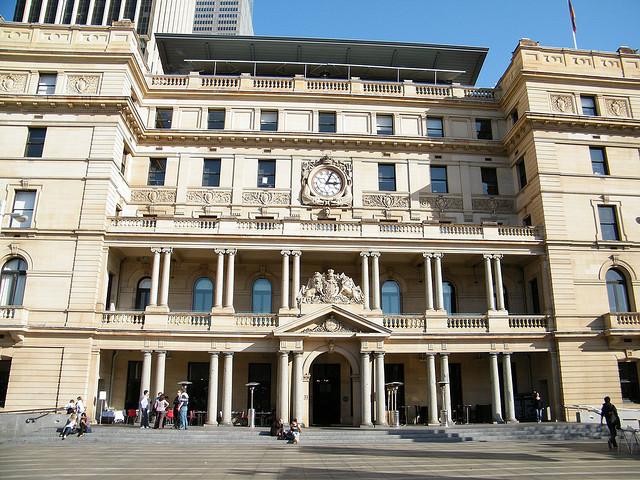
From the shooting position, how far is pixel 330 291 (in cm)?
3020

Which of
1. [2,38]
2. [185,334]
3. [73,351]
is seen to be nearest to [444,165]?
[185,334]

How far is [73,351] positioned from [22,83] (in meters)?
16.5

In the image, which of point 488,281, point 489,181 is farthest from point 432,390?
point 489,181

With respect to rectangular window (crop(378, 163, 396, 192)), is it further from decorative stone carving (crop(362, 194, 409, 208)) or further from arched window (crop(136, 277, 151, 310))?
A: arched window (crop(136, 277, 151, 310))

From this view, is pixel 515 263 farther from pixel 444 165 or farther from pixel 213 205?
pixel 213 205

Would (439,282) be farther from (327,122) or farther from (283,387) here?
(327,122)

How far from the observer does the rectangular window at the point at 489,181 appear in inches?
1444

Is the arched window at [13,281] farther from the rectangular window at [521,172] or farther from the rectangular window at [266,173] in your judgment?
the rectangular window at [521,172]

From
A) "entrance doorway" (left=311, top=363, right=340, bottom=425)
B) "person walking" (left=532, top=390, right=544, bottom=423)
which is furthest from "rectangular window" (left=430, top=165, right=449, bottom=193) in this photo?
"person walking" (left=532, top=390, right=544, bottom=423)

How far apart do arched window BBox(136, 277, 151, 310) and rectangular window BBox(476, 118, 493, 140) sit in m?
24.0

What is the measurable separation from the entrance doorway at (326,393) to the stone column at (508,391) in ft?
31.1

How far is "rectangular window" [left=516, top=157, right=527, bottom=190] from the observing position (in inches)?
1391

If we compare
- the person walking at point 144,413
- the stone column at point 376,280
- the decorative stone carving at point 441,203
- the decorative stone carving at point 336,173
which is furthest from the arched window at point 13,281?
Result: the decorative stone carving at point 441,203

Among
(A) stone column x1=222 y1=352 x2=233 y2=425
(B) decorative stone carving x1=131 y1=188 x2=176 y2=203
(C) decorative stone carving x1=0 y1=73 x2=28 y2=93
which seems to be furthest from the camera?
(B) decorative stone carving x1=131 y1=188 x2=176 y2=203
